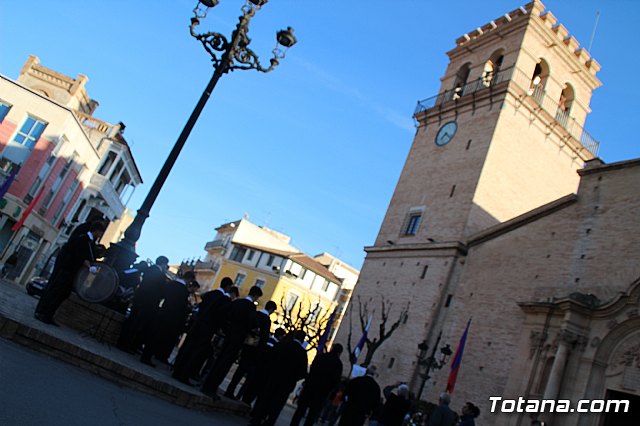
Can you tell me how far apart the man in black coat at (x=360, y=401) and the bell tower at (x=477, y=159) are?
Result: 12887 millimetres

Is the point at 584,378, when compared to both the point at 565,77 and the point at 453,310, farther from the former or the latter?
the point at 565,77

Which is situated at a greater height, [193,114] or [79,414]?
[193,114]

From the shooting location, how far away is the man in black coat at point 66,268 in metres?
7.64

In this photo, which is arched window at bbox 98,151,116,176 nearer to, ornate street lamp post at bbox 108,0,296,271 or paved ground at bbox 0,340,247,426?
ornate street lamp post at bbox 108,0,296,271

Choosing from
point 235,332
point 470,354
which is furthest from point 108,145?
point 235,332

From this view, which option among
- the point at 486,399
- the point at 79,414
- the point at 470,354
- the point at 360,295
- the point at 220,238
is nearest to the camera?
the point at 79,414

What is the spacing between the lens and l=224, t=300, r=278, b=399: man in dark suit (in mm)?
9484

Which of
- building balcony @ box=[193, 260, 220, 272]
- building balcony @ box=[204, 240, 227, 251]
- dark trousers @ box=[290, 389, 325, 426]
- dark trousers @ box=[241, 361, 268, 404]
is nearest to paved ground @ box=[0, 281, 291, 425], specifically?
dark trousers @ box=[290, 389, 325, 426]

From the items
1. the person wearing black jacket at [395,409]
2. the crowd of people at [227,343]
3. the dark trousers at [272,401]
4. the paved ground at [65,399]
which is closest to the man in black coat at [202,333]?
the crowd of people at [227,343]

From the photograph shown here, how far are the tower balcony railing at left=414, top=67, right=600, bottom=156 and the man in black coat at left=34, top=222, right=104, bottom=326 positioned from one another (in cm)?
2166

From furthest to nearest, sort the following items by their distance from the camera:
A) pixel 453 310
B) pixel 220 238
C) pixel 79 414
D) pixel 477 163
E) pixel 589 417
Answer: pixel 220 238 → pixel 477 163 → pixel 453 310 → pixel 589 417 → pixel 79 414

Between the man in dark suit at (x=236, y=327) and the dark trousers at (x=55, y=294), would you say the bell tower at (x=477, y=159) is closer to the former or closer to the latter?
the man in dark suit at (x=236, y=327)

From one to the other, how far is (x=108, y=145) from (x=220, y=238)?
31452 millimetres

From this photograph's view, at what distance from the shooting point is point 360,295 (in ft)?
90.1
